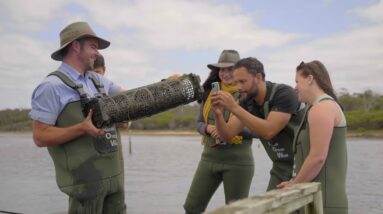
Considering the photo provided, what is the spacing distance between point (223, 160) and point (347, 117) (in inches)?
3531

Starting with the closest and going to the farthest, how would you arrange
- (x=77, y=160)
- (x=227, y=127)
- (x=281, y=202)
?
1. (x=281, y=202)
2. (x=77, y=160)
3. (x=227, y=127)

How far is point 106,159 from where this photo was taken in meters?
3.93

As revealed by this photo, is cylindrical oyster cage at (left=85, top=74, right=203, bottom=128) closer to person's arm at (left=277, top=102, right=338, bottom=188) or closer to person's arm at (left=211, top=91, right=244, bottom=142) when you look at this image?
person's arm at (left=211, top=91, right=244, bottom=142)

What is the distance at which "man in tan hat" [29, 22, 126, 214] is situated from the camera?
368 cm

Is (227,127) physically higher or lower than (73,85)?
lower

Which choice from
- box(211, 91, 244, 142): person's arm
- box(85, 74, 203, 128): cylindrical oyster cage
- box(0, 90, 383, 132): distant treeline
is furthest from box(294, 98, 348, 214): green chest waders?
box(0, 90, 383, 132): distant treeline

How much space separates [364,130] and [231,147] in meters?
85.7

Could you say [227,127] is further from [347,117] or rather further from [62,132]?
[347,117]

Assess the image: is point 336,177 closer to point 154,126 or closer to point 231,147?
point 231,147

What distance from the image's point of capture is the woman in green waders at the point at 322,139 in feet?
12.2

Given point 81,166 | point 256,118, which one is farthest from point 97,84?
point 256,118

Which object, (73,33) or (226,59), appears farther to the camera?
(226,59)

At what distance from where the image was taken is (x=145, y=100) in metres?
3.89

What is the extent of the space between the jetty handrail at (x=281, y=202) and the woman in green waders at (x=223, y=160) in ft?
6.61
